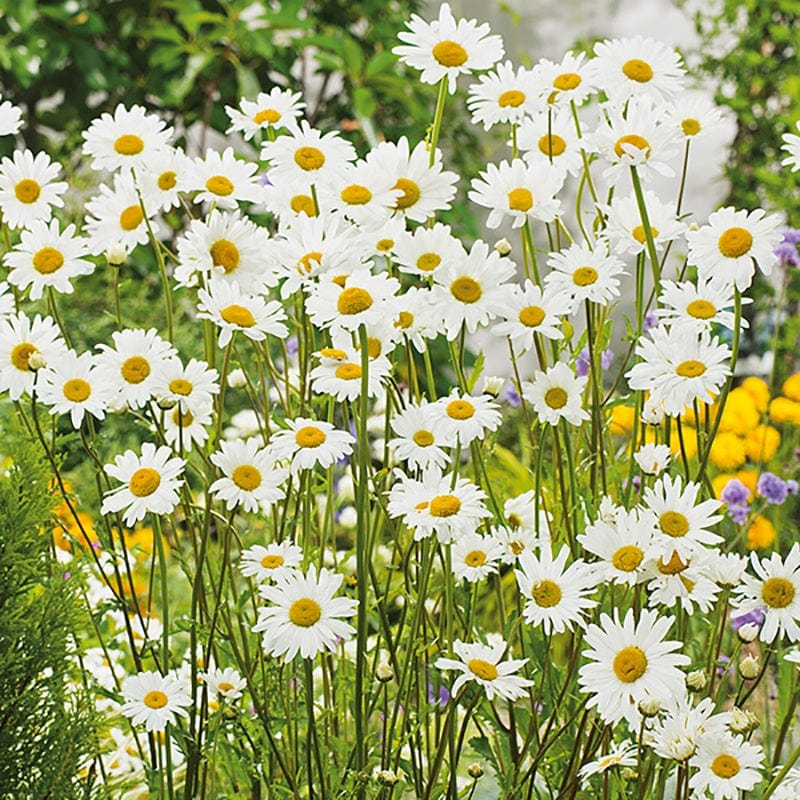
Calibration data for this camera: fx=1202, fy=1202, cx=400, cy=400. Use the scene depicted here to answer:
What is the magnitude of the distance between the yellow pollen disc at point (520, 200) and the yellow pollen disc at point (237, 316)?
0.20 m

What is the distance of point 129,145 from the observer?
0.87m

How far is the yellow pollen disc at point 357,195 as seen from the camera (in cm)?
79

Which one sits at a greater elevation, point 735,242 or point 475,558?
point 735,242

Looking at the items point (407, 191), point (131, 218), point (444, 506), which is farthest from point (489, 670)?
point (131, 218)

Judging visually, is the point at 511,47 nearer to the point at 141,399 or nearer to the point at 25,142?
the point at 25,142

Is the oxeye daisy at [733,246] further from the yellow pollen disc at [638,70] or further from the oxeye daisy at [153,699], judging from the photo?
the oxeye daisy at [153,699]

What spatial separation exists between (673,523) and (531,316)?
0.16m

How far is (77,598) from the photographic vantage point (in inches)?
35.8

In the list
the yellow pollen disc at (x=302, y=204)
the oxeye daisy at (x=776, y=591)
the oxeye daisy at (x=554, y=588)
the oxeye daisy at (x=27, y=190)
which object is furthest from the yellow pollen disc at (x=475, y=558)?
the oxeye daisy at (x=27, y=190)

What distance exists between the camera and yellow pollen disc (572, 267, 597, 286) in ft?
2.71

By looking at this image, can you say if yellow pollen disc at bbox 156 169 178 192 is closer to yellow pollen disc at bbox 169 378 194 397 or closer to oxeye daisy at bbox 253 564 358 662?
yellow pollen disc at bbox 169 378 194 397

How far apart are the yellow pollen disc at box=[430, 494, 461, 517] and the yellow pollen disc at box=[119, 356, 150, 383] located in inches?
8.5

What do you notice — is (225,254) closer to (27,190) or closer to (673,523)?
(27,190)

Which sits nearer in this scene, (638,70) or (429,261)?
(429,261)
